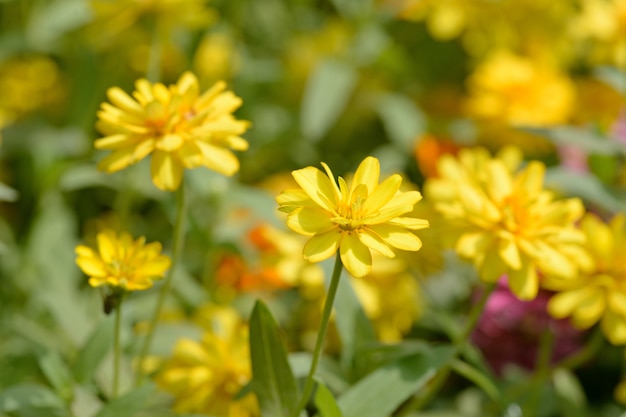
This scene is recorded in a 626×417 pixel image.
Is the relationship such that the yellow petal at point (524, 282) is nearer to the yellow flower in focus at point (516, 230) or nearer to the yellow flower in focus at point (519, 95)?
the yellow flower in focus at point (516, 230)

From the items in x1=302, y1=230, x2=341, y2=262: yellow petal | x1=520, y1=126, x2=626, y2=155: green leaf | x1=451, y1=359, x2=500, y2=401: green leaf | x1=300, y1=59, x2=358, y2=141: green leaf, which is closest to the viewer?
x1=302, y1=230, x2=341, y2=262: yellow petal

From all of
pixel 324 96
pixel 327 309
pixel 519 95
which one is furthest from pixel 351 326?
pixel 519 95

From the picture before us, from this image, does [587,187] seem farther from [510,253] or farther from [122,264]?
[122,264]

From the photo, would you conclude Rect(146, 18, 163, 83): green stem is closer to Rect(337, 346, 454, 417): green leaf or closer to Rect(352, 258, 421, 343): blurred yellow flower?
Rect(352, 258, 421, 343): blurred yellow flower

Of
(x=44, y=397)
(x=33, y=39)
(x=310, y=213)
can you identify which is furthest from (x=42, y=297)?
(x=33, y=39)

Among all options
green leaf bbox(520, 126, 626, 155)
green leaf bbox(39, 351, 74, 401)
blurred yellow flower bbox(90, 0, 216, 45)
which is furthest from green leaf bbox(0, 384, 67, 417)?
green leaf bbox(520, 126, 626, 155)

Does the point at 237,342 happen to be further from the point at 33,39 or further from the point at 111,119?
the point at 33,39
